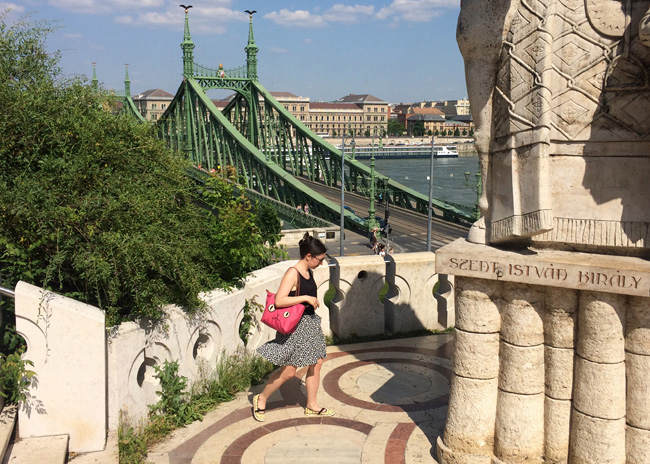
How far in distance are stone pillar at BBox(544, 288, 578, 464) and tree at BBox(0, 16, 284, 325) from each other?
2.44m

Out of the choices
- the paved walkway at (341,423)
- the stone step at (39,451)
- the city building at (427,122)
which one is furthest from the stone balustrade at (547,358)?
the city building at (427,122)

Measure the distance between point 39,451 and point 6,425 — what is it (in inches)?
13.0

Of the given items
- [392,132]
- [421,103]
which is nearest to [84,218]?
[392,132]

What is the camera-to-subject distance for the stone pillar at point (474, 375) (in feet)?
12.8

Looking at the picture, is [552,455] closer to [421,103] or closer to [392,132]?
[392,132]

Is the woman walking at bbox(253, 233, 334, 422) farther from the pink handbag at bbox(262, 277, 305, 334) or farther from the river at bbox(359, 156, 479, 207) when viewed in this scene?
the river at bbox(359, 156, 479, 207)

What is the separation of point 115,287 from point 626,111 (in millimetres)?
3308

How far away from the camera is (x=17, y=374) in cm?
371

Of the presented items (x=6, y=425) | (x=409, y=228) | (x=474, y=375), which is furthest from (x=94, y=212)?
(x=409, y=228)

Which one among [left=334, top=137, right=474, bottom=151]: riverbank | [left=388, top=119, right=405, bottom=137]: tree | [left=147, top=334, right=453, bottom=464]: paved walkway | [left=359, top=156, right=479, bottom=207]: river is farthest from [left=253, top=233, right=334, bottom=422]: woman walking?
[left=388, top=119, right=405, bottom=137]: tree

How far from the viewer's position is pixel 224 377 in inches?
198

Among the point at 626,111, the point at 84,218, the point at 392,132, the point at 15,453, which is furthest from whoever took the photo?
the point at 392,132

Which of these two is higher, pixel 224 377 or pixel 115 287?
pixel 115 287

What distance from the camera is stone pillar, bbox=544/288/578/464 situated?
372cm
